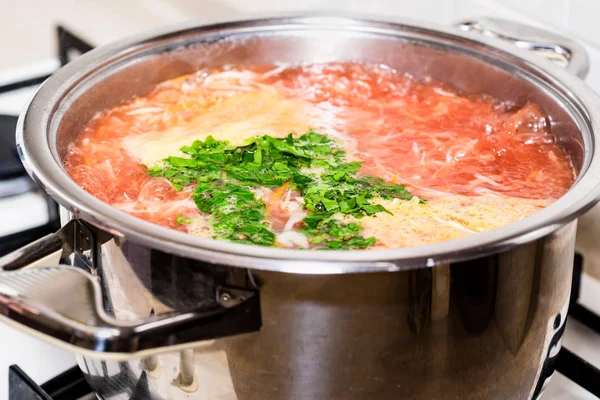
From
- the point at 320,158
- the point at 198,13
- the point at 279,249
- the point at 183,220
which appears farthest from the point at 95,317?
the point at 198,13

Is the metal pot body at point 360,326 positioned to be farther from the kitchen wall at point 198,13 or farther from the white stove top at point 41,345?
the kitchen wall at point 198,13

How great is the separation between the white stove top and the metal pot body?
0.40 m

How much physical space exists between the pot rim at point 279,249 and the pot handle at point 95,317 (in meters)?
0.06

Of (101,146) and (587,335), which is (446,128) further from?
(101,146)

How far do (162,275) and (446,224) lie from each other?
1.38 feet

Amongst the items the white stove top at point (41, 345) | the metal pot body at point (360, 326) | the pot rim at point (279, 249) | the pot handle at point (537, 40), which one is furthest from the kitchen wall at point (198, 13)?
the metal pot body at point (360, 326)

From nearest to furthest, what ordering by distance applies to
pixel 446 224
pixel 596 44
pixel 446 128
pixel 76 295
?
pixel 76 295, pixel 446 224, pixel 446 128, pixel 596 44

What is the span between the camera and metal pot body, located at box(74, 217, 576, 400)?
0.88 meters

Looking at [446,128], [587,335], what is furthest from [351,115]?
[587,335]

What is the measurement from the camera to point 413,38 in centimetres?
154

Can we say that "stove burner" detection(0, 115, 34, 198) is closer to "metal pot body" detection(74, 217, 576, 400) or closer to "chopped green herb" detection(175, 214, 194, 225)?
"chopped green herb" detection(175, 214, 194, 225)

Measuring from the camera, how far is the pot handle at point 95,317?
84 cm

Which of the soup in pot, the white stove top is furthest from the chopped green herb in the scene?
the white stove top

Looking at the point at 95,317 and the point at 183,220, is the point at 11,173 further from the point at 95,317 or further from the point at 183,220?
the point at 95,317
